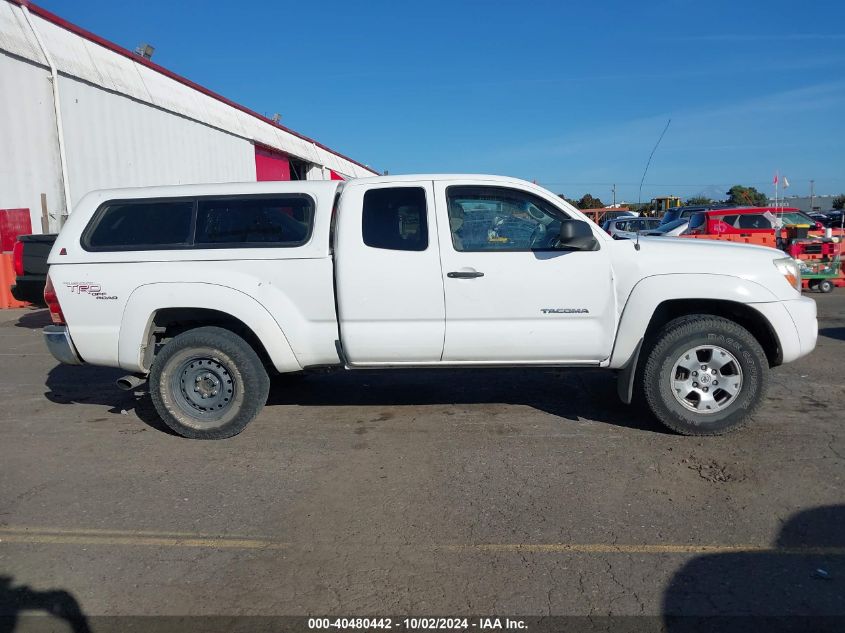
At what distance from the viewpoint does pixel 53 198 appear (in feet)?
48.1

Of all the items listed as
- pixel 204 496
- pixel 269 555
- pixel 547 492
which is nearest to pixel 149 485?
pixel 204 496

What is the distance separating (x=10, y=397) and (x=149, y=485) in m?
3.31

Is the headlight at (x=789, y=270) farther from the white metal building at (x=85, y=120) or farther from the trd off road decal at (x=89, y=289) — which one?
the white metal building at (x=85, y=120)

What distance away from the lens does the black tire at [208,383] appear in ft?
16.8

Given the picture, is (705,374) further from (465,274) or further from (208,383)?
(208,383)

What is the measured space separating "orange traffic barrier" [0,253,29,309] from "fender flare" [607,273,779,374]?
40.5ft

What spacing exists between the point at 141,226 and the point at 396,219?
208 cm

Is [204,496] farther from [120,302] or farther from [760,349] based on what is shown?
[760,349]

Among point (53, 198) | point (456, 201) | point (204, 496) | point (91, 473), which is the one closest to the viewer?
point (204, 496)

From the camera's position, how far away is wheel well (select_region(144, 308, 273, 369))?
5.19 meters

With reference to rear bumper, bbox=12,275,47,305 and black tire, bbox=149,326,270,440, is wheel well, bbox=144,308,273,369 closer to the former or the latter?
black tire, bbox=149,326,270,440

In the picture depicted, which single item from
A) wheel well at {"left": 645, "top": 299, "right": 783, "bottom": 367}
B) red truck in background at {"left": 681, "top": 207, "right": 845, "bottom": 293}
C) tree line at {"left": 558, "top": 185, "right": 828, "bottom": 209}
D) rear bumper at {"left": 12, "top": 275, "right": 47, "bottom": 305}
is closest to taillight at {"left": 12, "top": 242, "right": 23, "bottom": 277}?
rear bumper at {"left": 12, "top": 275, "right": 47, "bottom": 305}

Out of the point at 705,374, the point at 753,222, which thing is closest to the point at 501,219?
the point at 705,374

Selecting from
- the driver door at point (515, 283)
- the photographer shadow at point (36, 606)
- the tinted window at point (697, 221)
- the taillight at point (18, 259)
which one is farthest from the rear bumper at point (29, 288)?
the tinted window at point (697, 221)
